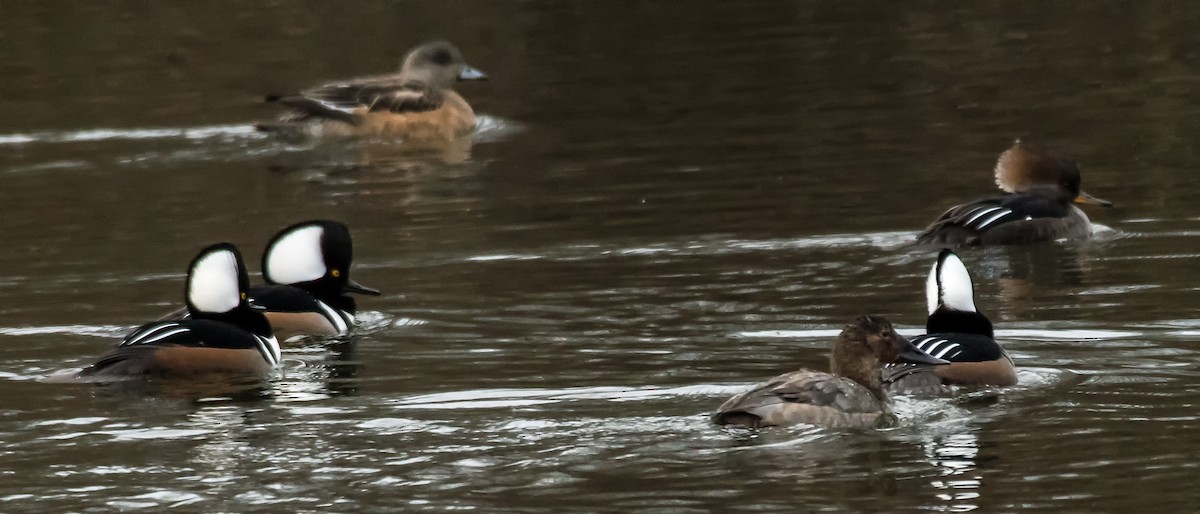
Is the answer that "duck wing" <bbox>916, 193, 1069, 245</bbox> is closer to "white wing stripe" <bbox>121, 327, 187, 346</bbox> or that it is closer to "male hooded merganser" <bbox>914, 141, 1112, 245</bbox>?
"male hooded merganser" <bbox>914, 141, 1112, 245</bbox>

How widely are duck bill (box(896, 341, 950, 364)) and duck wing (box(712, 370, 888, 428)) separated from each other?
0.69 m

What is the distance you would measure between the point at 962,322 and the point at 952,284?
21 centimetres

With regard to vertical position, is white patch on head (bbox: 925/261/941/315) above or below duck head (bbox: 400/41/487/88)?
below

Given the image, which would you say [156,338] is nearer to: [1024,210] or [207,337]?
[207,337]

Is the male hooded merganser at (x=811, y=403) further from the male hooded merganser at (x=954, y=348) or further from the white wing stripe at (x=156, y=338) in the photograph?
the white wing stripe at (x=156, y=338)

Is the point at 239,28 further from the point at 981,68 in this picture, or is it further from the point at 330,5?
the point at 981,68

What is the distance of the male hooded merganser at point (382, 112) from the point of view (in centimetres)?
2216

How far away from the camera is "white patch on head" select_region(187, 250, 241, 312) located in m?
11.6

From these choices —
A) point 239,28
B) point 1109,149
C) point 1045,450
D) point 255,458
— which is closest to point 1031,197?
point 1109,149

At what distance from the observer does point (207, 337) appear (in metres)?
11.3

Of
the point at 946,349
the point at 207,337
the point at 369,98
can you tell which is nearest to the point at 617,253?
the point at 207,337

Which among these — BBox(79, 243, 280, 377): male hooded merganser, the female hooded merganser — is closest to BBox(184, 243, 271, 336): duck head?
BBox(79, 243, 280, 377): male hooded merganser

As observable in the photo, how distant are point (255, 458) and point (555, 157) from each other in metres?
11.2

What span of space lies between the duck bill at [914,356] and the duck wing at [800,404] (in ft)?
2.27
